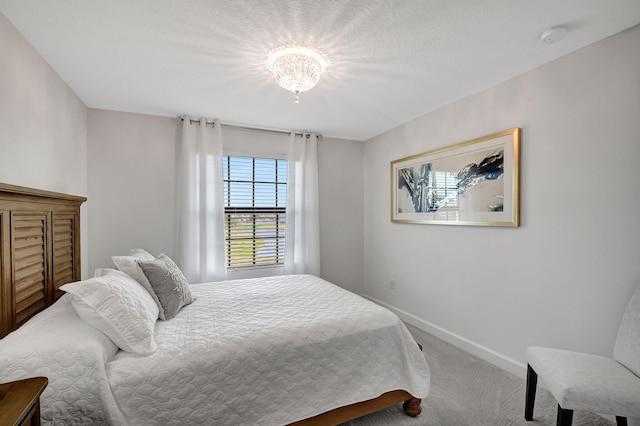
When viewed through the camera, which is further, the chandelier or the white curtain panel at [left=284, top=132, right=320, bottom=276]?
the white curtain panel at [left=284, top=132, right=320, bottom=276]

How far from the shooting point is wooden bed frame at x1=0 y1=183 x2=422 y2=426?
1396 millimetres

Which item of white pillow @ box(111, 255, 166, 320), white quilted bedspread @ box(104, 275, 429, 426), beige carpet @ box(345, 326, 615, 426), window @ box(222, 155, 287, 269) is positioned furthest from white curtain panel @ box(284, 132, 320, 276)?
white pillow @ box(111, 255, 166, 320)

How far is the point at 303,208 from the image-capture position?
396 centimetres

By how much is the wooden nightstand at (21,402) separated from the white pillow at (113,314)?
447 millimetres

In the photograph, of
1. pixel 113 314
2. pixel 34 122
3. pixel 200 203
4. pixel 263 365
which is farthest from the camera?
pixel 200 203

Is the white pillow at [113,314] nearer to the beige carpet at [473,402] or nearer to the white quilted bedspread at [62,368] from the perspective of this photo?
the white quilted bedspread at [62,368]

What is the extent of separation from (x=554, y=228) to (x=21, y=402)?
115 inches

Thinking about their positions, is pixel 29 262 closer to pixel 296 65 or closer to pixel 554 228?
pixel 296 65

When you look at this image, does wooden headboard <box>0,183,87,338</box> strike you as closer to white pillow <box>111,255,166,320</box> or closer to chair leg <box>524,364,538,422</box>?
white pillow <box>111,255,166,320</box>

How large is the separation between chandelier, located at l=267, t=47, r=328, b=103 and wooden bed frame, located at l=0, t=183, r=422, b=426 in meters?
1.59

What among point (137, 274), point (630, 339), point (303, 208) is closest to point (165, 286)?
point (137, 274)

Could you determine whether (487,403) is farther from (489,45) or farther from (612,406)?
(489,45)

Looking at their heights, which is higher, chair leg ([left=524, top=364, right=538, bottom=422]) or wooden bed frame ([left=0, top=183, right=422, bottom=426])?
wooden bed frame ([left=0, top=183, right=422, bottom=426])

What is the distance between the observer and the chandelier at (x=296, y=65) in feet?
6.49
